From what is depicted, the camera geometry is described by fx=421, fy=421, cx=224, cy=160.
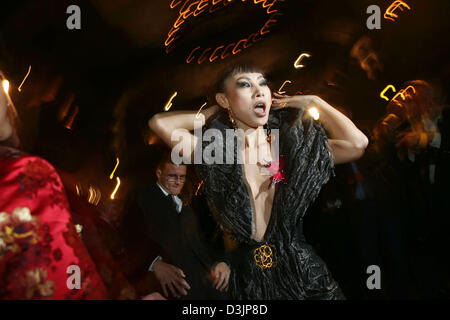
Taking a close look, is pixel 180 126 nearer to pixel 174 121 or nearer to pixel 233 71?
pixel 174 121

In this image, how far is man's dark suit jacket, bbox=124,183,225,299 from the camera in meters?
1.94

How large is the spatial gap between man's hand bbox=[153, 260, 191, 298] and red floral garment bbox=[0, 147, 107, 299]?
311mm

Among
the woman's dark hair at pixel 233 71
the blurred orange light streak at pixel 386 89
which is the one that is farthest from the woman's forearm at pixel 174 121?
the blurred orange light streak at pixel 386 89

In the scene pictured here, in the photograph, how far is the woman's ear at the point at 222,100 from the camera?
78.7 inches

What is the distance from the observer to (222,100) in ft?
6.57

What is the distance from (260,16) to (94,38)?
811 mm

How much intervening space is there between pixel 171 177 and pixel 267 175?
0.45 metres

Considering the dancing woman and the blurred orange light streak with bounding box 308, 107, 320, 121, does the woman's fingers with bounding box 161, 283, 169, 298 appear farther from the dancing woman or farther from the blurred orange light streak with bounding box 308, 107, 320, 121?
the blurred orange light streak with bounding box 308, 107, 320, 121

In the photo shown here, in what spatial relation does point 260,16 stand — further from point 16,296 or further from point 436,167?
point 16,296

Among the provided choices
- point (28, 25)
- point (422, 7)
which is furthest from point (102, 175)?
point (422, 7)

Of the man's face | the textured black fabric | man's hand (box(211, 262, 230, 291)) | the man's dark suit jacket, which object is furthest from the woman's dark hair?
man's hand (box(211, 262, 230, 291))

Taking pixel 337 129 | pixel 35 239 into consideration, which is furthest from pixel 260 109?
pixel 35 239

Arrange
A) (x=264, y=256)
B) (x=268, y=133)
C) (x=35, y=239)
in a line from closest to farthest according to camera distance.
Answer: (x=35, y=239), (x=264, y=256), (x=268, y=133)

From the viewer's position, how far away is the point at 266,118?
201cm
